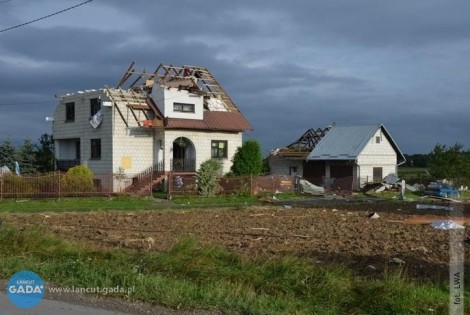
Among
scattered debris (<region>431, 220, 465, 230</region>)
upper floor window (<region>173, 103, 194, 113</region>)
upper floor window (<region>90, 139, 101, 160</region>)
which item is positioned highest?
upper floor window (<region>173, 103, 194, 113</region>)

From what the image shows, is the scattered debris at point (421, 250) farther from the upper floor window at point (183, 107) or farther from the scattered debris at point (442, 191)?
the upper floor window at point (183, 107)

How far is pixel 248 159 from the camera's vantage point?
47.7 m

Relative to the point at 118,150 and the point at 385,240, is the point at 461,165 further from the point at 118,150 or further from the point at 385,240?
the point at 385,240

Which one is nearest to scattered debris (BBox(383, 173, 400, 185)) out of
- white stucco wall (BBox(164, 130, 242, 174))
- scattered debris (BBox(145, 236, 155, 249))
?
white stucco wall (BBox(164, 130, 242, 174))

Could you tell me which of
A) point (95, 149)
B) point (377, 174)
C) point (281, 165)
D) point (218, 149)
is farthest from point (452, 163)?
point (95, 149)

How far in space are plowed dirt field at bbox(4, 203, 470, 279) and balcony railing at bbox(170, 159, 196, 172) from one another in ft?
61.4

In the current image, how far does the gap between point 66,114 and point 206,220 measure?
98.3ft

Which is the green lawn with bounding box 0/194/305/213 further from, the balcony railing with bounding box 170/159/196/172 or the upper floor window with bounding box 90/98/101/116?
the upper floor window with bounding box 90/98/101/116

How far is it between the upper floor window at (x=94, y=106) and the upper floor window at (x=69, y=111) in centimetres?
299

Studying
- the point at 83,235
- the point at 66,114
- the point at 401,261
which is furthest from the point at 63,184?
the point at 401,261

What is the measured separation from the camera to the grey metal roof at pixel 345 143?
53312 mm

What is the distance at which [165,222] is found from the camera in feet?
70.5

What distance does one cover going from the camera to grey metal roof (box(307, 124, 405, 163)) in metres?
53.3

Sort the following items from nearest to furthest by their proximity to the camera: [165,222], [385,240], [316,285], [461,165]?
1. [316,285]
2. [385,240]
3. [165,222]
4. [461,165]
